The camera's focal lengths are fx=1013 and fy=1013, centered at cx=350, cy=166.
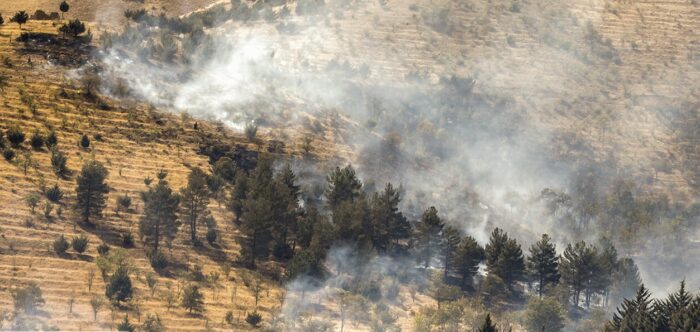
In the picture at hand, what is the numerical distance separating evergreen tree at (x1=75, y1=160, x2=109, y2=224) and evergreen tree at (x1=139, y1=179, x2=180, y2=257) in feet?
10.3

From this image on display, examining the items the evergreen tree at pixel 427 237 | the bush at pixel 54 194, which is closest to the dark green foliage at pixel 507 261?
the evergreen tree at pixel 427 237

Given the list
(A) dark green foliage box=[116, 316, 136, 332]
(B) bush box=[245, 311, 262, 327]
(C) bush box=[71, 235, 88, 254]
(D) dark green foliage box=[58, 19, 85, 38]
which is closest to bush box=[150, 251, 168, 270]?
(C) bush box=[71, 235, 88, 254]

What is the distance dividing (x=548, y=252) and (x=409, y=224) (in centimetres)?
1081

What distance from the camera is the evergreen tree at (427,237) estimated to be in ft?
250

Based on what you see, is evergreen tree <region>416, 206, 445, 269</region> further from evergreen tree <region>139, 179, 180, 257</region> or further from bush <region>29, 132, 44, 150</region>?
bush <region>29, 132, 44, 150</region>

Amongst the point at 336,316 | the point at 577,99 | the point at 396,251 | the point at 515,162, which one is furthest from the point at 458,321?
the point at 577,99

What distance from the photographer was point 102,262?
63031 mm

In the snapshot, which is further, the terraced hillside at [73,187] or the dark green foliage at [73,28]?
the dark green foliage at [73,28]

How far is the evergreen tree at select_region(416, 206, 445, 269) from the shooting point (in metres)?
76.2

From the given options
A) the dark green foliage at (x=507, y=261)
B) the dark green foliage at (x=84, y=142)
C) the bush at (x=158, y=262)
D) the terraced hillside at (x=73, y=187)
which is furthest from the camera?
the dark green foliage at (x=84, y=142)

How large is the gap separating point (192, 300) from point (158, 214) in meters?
8.62

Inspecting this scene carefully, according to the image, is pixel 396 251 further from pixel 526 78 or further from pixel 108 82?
pixel 526 78

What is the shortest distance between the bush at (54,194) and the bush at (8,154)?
5.05 meters

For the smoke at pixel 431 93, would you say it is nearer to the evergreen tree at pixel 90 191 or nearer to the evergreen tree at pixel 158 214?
the evergreen tree at pixel 158 214
